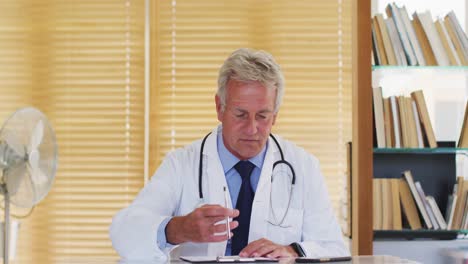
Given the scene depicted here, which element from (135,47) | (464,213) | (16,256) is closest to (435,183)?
(464,213)

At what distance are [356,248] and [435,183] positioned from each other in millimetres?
484

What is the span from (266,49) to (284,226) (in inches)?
95.0

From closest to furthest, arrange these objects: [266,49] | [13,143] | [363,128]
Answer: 1. [13,143]
2. [363,128]
3. [266,49]

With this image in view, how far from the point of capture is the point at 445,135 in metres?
3.70

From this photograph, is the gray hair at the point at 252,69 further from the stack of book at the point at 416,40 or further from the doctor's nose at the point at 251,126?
the stack of book at the point at 416,40

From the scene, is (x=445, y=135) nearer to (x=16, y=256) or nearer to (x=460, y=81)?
(x=460, y=81)

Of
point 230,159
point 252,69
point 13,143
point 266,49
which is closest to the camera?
point 252,69

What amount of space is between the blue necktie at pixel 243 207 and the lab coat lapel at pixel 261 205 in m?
0.02

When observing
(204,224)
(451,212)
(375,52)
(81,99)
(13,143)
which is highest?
(375,52)

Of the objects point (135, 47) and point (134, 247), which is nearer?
point (134, 247)

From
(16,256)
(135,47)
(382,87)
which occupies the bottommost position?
(16,256)

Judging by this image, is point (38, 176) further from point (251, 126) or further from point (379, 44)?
point (379, 44)

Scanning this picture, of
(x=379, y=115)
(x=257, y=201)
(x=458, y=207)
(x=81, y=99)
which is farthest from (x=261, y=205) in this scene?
(x=81, y=99)

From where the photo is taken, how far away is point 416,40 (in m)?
3.68
